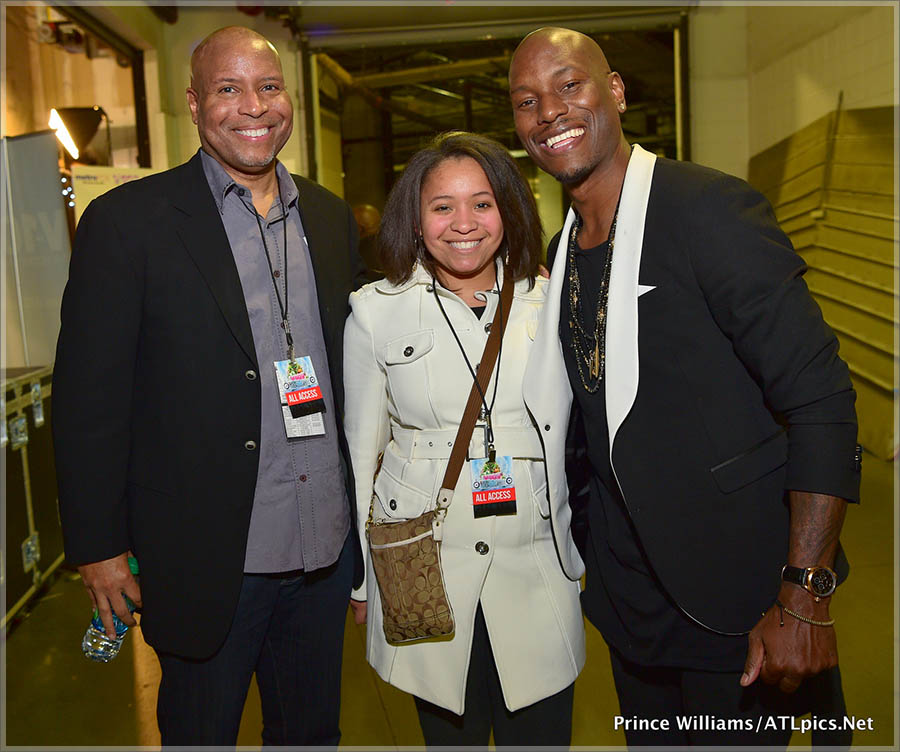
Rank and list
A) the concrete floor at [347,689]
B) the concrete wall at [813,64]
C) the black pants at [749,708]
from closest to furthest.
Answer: the black pants at [749,708]
the concrete floor at [347,689]
the concrete wall at [813,64]

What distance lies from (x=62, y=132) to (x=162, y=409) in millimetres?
5126

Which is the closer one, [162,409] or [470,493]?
[162,409]

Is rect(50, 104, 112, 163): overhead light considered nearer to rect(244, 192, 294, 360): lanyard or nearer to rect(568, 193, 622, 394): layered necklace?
rect(244, 192, 294, 360): lanyard

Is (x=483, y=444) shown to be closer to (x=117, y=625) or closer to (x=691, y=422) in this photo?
(x=691, y=422)

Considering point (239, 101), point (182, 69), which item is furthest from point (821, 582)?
point (182, 69)

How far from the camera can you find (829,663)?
145 cm

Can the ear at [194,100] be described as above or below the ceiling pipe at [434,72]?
below

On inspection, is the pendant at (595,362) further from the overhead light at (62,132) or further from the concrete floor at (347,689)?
the overhead light at (62,132)

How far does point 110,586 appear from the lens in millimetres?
1767

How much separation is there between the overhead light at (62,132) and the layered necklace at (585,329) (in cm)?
538

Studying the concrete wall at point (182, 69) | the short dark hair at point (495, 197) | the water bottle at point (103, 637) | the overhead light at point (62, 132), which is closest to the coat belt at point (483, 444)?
the short dark hair at point (495, 197)

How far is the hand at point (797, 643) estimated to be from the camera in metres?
1.43

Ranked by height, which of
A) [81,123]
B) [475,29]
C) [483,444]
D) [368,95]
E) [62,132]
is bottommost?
[483,444]

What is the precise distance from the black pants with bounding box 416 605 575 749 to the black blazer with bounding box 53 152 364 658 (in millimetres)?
584
